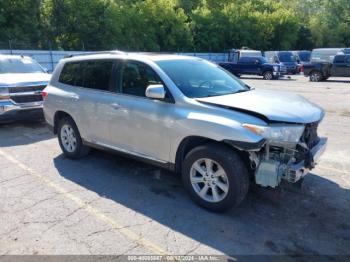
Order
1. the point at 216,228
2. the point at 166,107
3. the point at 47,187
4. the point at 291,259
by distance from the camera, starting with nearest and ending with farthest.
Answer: the point at 291,259
the point at 216,228
the point at 166,107
the point at 47,187

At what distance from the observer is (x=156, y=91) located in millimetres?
4633

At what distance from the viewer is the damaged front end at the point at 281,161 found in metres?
4.08

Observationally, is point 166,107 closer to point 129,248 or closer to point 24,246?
point 129,248

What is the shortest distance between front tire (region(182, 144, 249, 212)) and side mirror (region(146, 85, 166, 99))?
2.61ft

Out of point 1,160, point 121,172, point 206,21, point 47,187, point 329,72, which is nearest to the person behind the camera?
point 47,187

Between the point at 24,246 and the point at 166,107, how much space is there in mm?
2222

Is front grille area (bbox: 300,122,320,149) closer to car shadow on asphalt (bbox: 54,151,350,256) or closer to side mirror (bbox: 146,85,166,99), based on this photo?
car shadow on asphalt (bbox: 54,151,350,256)

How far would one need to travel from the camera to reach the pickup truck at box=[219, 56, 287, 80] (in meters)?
26.0

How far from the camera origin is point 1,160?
6555 millimetres

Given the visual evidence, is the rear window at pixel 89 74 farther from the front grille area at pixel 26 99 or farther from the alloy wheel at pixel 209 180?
the front grille area at pixel 26 99

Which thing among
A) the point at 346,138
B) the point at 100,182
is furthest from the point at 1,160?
the point at 346,138

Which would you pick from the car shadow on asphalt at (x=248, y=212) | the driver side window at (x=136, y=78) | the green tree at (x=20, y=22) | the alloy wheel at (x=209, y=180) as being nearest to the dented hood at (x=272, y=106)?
the alloy wheel at (x=209, y=180)

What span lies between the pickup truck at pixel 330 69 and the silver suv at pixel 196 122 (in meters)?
19.7

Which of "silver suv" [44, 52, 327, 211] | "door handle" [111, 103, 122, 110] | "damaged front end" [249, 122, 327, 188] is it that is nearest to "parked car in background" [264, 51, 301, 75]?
"silver suv" [44, 52, 327, 211]
